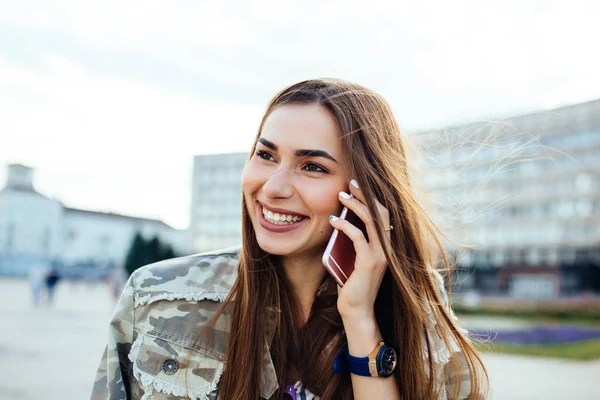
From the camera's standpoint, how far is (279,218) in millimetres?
2492

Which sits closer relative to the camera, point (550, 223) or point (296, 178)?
point (296, 178)

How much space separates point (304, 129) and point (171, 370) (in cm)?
121

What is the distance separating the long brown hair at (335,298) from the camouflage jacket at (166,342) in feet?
0.23

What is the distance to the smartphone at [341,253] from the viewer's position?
2.41 m

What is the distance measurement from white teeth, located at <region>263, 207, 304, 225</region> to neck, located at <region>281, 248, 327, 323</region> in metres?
0.33

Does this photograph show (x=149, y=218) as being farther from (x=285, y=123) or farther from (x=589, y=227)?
(x=285, y=123)

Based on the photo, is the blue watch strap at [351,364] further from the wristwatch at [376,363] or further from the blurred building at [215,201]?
the blurred building at [215,201]

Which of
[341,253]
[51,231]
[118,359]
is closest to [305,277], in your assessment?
[341,253]

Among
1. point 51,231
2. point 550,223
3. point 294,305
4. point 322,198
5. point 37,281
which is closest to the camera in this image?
point 322,198

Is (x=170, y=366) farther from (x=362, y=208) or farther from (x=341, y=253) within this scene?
(x=362, y=208)

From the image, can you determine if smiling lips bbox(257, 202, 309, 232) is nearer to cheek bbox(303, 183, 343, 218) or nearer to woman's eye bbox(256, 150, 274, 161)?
cheek bbox(303, 183, 343, 218)

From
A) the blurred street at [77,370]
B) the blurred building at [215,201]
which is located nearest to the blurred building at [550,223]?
the blurred building at [215,201]

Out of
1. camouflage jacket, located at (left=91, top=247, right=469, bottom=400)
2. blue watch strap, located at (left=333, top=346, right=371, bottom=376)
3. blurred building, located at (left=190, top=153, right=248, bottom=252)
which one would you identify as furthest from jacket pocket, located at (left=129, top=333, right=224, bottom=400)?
blurred building, located at (left=190, top=153, right=248, bottom=252)

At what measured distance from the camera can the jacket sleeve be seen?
7.89ft
